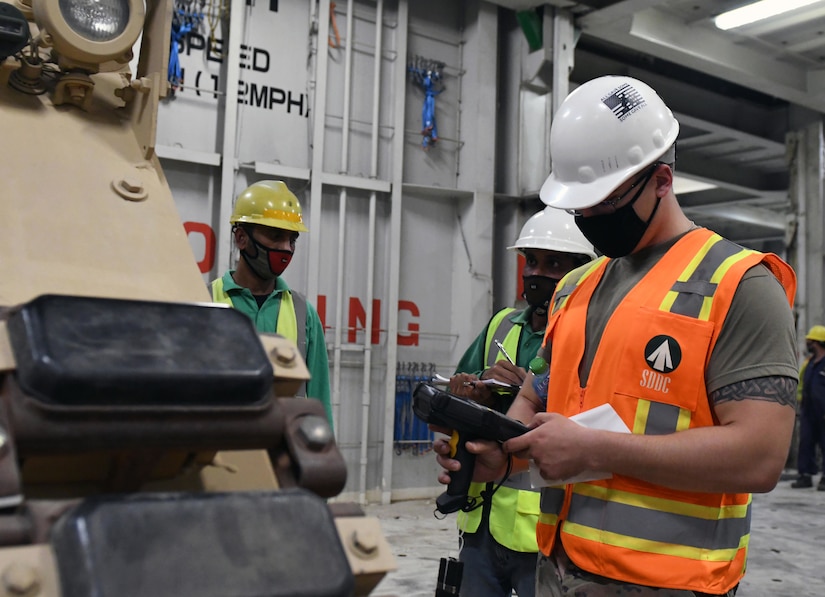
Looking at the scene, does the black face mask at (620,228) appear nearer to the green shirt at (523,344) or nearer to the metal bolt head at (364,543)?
the metal bolt head at (364,543)

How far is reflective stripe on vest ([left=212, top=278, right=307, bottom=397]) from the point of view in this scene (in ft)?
10.5

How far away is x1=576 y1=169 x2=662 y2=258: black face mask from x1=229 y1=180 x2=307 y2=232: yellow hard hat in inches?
70.5

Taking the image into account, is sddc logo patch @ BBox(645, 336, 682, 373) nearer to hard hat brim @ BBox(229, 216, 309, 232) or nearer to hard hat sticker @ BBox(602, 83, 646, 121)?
hard hat sticker @ BBox(602, 83, 646, 121)

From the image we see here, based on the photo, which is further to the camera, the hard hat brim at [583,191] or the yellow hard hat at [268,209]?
the yellow hard hat at [268,209]

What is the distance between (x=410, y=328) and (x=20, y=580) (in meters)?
6.55

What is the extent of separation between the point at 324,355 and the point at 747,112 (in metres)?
8.95

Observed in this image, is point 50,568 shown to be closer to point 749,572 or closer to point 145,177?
point 145,177

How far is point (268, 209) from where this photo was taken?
3.42 m

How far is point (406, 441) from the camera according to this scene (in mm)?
7219

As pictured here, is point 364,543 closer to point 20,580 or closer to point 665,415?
point 20,580

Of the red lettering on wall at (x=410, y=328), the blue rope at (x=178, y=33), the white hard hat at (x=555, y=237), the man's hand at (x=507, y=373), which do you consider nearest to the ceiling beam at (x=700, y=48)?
the red lettering on wall at (x=410, y=328)

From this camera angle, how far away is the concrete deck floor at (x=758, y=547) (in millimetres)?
4773

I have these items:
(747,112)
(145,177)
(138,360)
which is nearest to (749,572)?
(145,177)

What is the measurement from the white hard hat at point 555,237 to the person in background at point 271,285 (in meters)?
0.91
